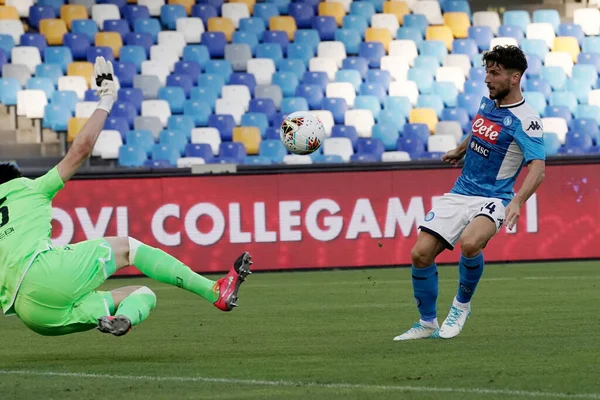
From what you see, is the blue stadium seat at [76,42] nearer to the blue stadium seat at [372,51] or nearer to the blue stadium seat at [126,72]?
the blue stadium seat at [126,72]

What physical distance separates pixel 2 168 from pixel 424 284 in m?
3.03

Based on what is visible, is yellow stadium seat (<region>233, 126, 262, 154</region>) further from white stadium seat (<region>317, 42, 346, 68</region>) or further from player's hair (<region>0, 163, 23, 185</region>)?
player's hair (<region>0, 163, 23, 185</region>)

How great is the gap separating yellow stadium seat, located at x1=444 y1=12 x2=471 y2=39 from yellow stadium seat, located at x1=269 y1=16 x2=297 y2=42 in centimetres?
308

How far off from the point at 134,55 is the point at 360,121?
155 inches

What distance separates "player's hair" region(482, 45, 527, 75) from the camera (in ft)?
27.5

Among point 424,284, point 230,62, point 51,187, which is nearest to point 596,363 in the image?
point 424,284

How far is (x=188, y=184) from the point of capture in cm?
1570

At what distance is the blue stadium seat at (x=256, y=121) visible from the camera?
19344mm

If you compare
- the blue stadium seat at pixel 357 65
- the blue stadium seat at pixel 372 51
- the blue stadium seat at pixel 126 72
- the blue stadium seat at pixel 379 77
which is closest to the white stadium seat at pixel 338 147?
the blue stadium seat at pixel 379 77

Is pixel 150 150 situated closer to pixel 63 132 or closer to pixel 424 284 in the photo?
pixel 63 132

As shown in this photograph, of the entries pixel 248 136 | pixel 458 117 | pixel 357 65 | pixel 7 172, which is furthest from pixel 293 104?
pixel 7 172

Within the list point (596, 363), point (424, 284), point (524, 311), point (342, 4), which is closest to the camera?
point (596, 363)

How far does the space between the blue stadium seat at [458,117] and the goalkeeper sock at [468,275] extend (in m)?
12.2

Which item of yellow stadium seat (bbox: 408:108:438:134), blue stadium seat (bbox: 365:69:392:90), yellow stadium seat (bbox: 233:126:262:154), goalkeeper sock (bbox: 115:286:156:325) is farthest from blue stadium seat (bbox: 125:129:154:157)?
goalkeeper sock (bbox: 115:286:156:325)
